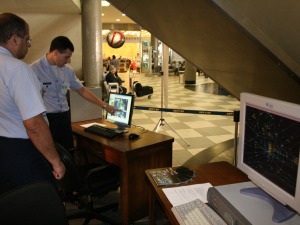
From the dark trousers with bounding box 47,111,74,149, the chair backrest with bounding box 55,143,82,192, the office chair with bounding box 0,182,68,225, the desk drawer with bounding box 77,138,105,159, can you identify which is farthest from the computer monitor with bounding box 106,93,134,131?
the office chair with bounding box 0,182,68,225

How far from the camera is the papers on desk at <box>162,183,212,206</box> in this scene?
1.38 meters

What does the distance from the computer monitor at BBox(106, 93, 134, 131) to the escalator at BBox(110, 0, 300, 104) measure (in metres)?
0.80

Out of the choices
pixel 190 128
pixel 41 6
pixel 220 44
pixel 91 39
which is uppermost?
pixel 41 6

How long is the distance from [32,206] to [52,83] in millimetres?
1857

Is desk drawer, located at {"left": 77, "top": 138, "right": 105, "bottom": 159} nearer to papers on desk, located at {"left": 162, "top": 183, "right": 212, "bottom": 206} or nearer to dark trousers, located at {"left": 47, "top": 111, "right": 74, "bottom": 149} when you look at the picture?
dark trousers, located at {"left": 47, "top": 111, "right": 74, "bottom": 149}

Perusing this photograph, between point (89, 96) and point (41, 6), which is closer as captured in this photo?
point (89, 96)

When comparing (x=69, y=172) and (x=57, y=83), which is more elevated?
(x=57, y=83)

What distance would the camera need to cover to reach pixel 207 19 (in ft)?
6.62

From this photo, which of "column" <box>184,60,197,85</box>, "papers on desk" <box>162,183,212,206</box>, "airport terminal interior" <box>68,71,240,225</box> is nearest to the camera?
"papers on desk" <box>162,183,212,206</box>

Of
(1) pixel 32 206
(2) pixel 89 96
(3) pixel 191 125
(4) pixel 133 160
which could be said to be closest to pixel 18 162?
(1) pixel 32 206

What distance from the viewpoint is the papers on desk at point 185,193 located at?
1380mm

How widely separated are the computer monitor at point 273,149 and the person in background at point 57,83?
167 cm

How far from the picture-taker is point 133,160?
2354 millimetres

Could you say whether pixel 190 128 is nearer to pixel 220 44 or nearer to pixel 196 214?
pixel 220 44
